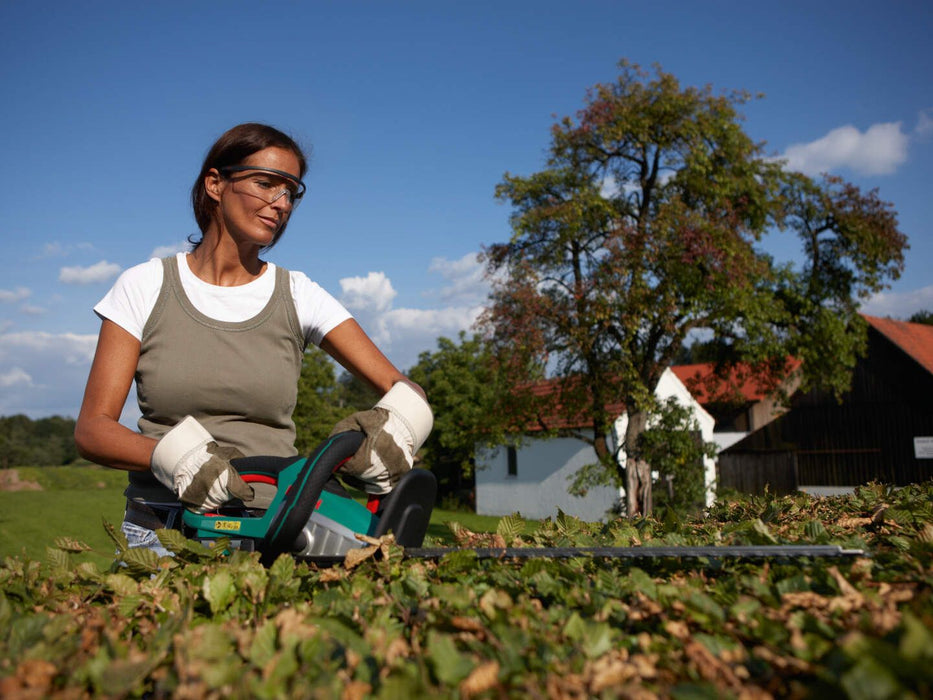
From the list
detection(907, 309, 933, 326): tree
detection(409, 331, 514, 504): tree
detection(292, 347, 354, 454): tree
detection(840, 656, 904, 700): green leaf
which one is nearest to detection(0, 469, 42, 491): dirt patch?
detection(292, 347, 354, 454): tree

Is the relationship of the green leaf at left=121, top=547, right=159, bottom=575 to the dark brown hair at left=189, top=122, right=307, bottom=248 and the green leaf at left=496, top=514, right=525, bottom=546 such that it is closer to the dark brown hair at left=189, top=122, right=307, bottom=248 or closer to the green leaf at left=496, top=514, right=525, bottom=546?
the green leaf at left=496, top=514, right=525, bottom=546

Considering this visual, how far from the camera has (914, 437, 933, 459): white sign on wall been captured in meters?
31.7

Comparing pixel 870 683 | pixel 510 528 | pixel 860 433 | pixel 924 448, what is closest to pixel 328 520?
pixel 510 528

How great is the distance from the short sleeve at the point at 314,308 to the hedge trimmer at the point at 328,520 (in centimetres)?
92

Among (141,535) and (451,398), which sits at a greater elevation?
(451,398)

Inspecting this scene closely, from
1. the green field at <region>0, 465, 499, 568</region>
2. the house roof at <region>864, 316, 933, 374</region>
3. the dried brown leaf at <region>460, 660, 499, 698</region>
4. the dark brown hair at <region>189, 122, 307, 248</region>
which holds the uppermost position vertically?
the house roof at <region>864, 316, 933, 374</region>

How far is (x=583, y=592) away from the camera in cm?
142

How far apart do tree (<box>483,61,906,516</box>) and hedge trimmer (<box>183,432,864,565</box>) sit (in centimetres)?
1787

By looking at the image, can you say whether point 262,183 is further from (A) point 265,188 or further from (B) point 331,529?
(B) point 331,529

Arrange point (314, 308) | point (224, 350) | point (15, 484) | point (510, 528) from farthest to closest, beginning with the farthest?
point (15, 484), point (314, 308), point (224, 350), point (510, 528)

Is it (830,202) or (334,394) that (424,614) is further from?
(334,394)

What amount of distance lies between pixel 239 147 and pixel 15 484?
38.8 metres

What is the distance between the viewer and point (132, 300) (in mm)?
2496

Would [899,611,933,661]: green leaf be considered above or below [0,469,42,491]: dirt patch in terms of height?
above
